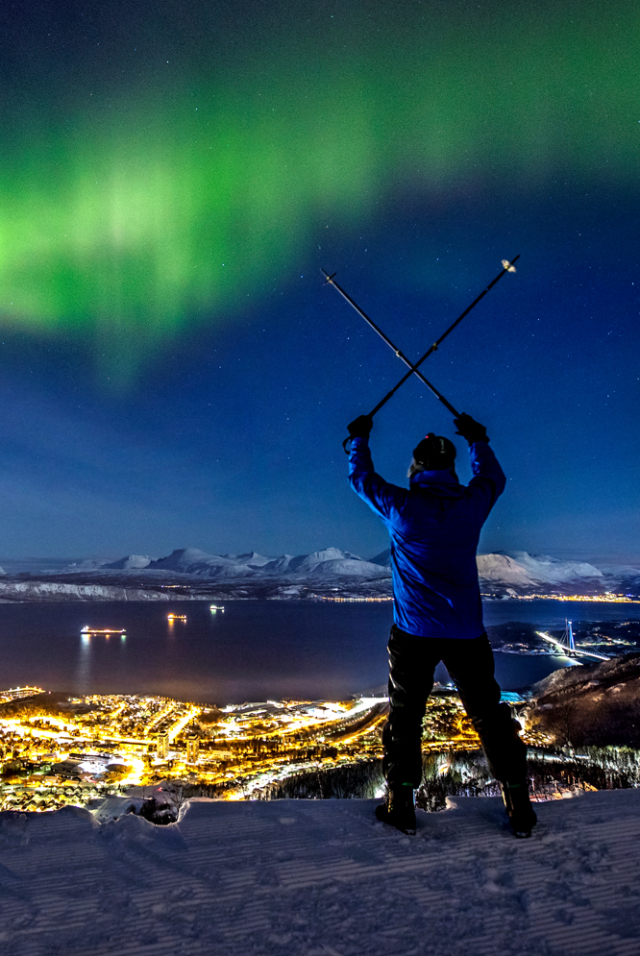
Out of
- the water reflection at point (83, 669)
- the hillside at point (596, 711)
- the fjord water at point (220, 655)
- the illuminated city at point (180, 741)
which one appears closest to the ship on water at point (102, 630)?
the fjord water at point (220, 655)

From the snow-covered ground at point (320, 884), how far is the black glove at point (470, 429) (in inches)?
88.3

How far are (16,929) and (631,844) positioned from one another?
2746 millimetres

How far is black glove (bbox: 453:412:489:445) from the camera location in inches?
132

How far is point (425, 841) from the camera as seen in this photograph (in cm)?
254

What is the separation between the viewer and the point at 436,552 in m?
2.89

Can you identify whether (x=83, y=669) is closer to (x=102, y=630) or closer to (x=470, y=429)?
(x=102, y=630)

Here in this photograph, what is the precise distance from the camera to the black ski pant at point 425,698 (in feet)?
9.17

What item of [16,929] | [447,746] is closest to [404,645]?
[16,929]

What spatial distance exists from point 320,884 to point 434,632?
128 centimetres

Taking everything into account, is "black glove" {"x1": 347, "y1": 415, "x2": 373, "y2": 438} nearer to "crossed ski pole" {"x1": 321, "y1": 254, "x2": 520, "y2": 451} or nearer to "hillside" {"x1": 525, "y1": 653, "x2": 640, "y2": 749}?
"crossed ski pole" {"x1": 321, "y1": 254, "x2": 520, "y2": 451}

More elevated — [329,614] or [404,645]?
[404,645]

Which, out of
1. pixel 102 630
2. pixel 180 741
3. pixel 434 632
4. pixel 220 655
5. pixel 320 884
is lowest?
pixel 102 630

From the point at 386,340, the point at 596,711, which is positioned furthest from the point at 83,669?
the point at 386,340

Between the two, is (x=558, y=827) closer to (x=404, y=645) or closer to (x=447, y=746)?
(x=404, y=645)
